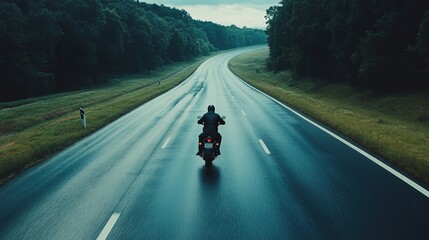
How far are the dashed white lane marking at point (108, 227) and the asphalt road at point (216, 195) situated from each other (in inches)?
0.7

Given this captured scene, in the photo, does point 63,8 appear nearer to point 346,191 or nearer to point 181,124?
point 181,124

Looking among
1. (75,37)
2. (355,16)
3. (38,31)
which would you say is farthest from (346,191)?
(75,37)

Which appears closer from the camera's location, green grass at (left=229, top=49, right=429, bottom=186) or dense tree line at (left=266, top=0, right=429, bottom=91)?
green grass at (left=229, top=49, right=429, bottom=186)

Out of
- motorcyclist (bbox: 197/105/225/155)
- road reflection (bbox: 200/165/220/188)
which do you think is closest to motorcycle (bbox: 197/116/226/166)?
motorcyclist (bbox: 197/105/225/155)

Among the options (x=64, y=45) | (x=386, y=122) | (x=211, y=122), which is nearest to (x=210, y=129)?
(x=211, y=122)

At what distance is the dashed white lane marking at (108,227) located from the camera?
19.4ft

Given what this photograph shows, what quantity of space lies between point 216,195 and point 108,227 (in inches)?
95.1

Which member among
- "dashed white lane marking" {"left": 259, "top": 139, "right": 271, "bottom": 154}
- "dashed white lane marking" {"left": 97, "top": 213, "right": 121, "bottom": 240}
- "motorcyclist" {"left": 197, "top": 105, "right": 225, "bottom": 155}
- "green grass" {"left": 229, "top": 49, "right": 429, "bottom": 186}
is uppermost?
"motorcyclist" {"left": 197, "top": 105, "right": 225, "bottom": 155}

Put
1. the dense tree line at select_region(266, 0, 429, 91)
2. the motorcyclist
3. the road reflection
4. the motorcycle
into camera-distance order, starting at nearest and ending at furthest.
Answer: the road reflection → the motorcycle → the motorcyclist → the dense tree line at select_region(266, 0, 429, 91)

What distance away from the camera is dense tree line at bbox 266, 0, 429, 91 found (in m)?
25.1

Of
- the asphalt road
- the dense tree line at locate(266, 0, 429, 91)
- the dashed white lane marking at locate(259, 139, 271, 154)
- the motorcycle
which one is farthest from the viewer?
the dense tree line at locate(266, 0, 429, 91)

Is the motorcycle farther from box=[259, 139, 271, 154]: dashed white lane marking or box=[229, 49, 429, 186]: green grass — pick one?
box=[229, 49, 429, 186]: green grass

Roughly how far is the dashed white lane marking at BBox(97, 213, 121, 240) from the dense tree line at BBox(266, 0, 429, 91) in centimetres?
2018

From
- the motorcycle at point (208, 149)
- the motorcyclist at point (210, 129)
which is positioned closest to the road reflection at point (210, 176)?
the motorcycle at point (208, 149)
